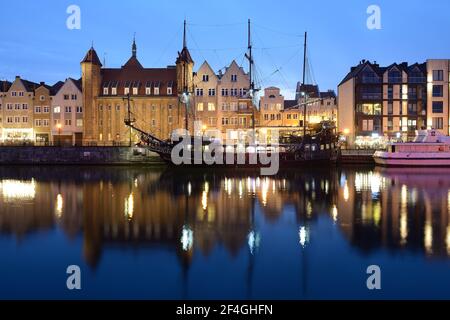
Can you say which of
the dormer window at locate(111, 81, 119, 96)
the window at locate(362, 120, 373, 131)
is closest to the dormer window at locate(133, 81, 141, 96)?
the dormer window at locate(111, 81, 119, 96)

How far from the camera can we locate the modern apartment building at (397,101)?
3103 inches

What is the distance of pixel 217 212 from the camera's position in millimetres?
24016

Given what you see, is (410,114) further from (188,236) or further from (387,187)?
(188,236)

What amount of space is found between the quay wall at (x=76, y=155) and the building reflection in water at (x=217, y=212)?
26.7m

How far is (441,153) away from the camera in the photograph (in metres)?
62.6

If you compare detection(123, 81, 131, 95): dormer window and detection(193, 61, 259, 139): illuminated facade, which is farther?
detection(123, 81, 131, 95): dormer window

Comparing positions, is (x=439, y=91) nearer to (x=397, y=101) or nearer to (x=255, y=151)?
(x=397, y=101)

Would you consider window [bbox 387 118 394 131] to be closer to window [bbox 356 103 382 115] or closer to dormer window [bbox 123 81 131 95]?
window [bbox 356 103 382 115]

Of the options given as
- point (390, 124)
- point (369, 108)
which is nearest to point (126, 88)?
point (369, 108)

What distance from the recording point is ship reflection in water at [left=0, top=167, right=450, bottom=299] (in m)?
12.5

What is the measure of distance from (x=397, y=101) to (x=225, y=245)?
2772 inches

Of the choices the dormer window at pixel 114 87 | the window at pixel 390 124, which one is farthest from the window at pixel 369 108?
the dormer window at pixel 114 87

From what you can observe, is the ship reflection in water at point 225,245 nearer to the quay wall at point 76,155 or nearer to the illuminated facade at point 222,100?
the quay wall at point 76,155

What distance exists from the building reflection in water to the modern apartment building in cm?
4260
